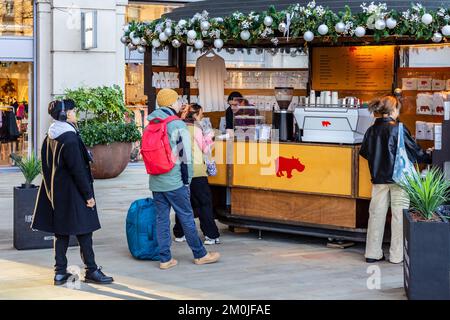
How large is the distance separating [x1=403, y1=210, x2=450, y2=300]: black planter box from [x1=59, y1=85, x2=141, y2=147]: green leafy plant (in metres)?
9.15

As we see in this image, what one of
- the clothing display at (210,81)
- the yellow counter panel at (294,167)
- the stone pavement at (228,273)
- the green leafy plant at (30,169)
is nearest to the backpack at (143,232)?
the stone pavement at (228,273)

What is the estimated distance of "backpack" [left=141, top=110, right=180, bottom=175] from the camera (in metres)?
8.31

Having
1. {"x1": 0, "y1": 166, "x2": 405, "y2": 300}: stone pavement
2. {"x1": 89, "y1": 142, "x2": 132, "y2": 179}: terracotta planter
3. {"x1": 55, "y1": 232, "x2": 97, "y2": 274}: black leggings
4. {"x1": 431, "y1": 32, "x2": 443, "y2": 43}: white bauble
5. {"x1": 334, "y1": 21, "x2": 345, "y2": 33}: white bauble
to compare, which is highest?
{"x1": 334, "y1": 21, "x2": 345, "y2": 33}: white bauble

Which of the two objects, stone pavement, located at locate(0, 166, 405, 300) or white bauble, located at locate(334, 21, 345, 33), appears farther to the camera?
white bauble, located at locate(334, 21, 345, 33)

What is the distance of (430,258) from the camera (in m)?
7.04

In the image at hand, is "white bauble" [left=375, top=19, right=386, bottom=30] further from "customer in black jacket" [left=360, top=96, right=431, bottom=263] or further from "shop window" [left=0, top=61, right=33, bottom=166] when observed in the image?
"shop window" [left=0, top=61, right=33, bottom=166]

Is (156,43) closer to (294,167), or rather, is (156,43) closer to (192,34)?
(192,34)

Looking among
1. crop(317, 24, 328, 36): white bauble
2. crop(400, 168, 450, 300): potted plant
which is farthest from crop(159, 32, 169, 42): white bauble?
crop(400, 168, 450, 300): potted plant

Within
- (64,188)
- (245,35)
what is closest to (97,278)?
(64,188)

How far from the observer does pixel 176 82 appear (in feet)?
43.6

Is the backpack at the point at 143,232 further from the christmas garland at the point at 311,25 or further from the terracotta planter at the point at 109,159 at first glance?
the terracotta planter at the point at 109,159

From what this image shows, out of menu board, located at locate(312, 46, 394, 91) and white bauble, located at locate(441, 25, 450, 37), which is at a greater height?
white bauble, located at locate(441, 25, 450, 37)
